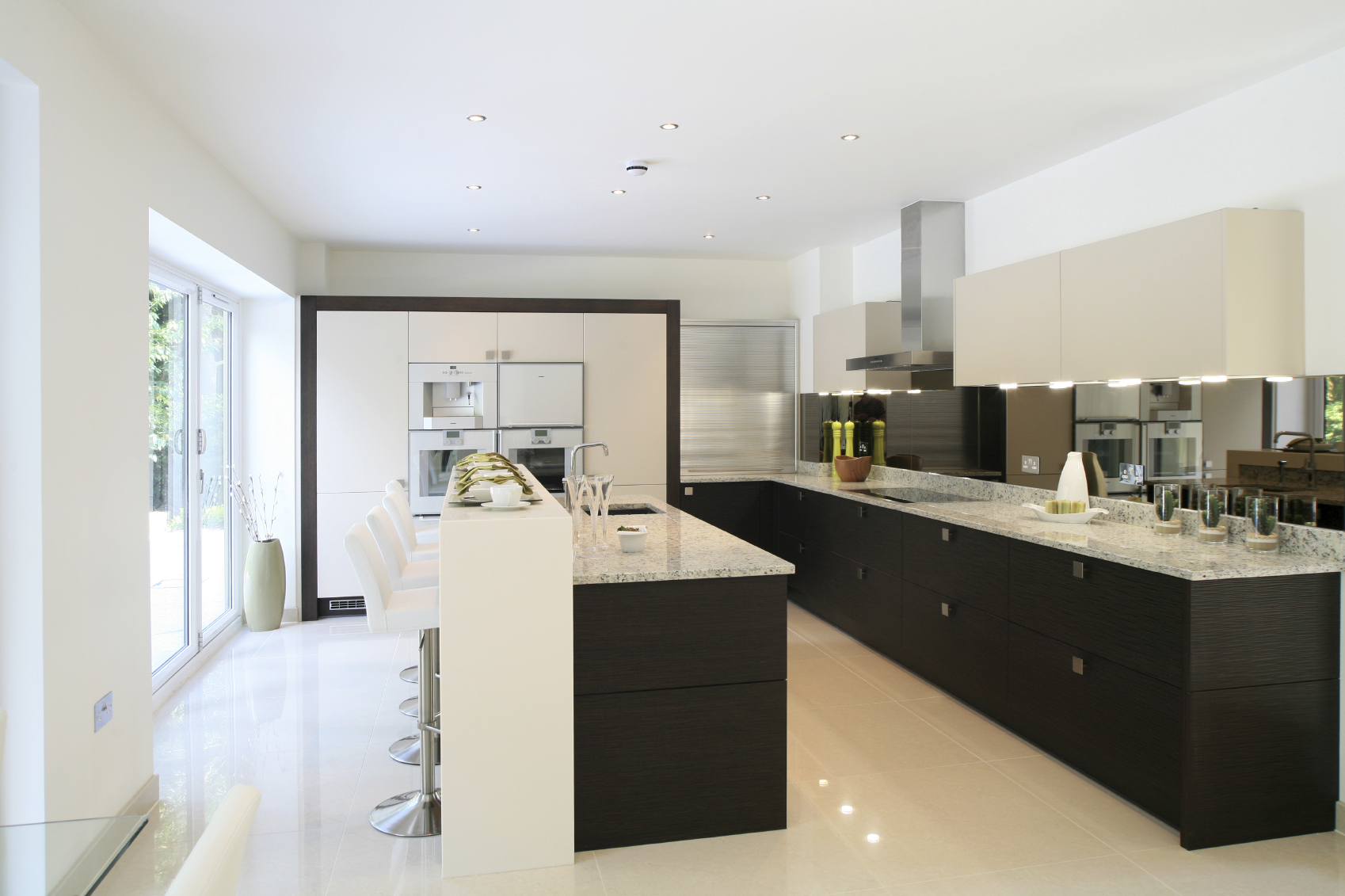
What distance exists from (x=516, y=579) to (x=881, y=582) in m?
2.67

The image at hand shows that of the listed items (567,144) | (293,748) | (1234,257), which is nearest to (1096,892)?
(1234,257)

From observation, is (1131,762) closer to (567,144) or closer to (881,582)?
(881,582)

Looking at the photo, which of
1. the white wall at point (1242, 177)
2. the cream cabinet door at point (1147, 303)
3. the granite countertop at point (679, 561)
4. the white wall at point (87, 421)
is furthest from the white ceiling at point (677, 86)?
the granite countertop at point (679, 561)

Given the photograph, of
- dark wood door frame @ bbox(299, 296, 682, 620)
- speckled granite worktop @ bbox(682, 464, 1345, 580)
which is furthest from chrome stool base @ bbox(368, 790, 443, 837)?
dark wood door frame @ bbox(299, 296, 682, 620)

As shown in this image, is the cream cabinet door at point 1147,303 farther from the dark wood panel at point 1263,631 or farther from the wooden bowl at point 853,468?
the wooden bowl at point 853,468

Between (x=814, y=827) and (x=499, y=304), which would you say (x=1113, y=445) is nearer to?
(x=814, y=827)

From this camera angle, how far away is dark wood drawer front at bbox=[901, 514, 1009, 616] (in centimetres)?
354

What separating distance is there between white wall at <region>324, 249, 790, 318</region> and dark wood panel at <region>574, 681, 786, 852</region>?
13.8 ft

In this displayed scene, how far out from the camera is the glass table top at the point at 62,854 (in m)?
1.19

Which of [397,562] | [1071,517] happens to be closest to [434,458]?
[397,562]

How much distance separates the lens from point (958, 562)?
384 centimetres

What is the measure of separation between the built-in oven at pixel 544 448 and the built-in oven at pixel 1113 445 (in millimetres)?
3300

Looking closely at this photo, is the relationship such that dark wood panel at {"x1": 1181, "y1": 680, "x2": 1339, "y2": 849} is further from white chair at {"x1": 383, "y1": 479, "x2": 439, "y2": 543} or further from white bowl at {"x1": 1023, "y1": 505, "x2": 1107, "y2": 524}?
white chair at {"x1": 383, "y1": 479, "x2": 439, "y2": 543}

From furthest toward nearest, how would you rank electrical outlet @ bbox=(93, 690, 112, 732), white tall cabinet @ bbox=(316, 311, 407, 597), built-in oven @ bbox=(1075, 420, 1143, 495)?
white tall cabinet @ bbox=(316, 311, 407, 597) < built-in oven @ bbox=(1075, 420, 1143, 495) < electrical outlet @ bbox=(93, 690, 112, 732)
